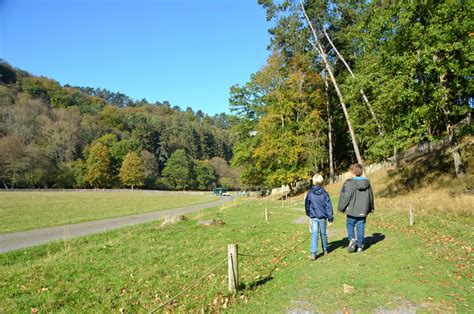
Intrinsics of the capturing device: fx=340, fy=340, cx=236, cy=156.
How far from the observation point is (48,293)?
25.8 ft

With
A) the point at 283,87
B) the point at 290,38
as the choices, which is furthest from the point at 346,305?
the point at 283,87

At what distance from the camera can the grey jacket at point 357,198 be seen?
8.80 metres

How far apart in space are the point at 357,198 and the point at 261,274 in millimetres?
3177

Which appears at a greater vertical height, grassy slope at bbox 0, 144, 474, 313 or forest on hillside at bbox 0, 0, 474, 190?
forest on hillside at bbox 0, 0, 474, 190

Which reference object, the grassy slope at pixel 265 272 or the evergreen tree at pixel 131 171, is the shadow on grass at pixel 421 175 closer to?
the grassy slope at pixel 265 272

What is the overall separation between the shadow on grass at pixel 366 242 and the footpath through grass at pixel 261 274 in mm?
31

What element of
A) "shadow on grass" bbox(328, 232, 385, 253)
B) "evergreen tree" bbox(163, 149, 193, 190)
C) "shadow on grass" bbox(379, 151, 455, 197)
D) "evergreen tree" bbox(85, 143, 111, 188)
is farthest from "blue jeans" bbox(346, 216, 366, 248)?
"evergreen tree" bbox(163, 149, 193, 190)

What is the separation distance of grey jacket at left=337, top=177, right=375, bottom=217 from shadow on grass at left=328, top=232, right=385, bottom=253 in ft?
4.63

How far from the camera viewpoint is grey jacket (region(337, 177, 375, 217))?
8805mm

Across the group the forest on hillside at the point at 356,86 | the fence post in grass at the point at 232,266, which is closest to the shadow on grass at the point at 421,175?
the forest on hillside at the point at 356,86

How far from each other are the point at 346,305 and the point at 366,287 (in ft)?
3.11

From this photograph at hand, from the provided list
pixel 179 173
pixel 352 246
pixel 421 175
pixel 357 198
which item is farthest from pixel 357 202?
pixel 179 173

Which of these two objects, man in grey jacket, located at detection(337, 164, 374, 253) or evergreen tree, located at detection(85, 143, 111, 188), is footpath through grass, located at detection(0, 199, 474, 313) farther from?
evergreen tree, located at detection(85, 143, 111, 188)

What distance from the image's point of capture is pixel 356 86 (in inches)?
808
